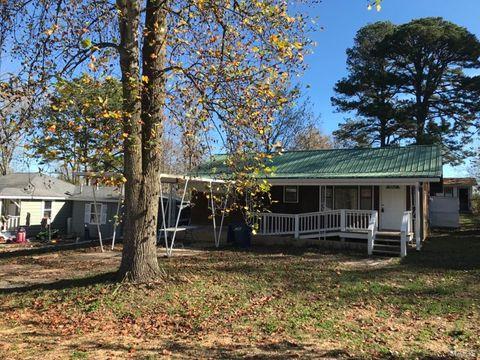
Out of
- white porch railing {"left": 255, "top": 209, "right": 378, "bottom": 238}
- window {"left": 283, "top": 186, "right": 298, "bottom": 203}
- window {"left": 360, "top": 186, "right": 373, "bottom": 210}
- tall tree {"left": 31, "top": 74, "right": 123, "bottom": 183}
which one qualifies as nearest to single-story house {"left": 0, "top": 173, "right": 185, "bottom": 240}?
window {"left": 283, "top": 186, "right": 298, "bottom": 203}

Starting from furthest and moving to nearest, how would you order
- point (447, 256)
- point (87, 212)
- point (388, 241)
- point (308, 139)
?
point (308, 139) → point (87, 212) → point (388, 241) → point (447, 256)

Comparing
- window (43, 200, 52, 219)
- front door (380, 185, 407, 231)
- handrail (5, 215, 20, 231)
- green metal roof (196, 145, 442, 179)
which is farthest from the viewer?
window (43, 200, 52, 219)

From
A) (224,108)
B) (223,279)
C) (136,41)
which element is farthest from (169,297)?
(136,41)

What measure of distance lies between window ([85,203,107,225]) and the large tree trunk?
17682 mm

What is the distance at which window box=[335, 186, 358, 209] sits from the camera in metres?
19.6

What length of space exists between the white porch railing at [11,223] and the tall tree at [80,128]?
19756 millimetres

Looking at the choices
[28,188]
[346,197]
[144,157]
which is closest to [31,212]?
[28,188]

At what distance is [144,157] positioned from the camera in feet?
31.9

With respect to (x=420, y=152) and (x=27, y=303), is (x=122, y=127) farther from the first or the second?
(x=420, y=152)

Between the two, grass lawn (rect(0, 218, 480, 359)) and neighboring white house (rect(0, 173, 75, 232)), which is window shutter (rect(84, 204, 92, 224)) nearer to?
neighboring white house (rect(0, 173, 75, 232))

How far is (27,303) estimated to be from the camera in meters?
8.79

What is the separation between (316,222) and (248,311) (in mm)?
10754

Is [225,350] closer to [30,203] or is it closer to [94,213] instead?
[94,213]

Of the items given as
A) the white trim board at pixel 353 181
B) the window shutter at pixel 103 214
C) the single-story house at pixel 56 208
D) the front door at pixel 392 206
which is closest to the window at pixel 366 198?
the front door at pixel 392 206
